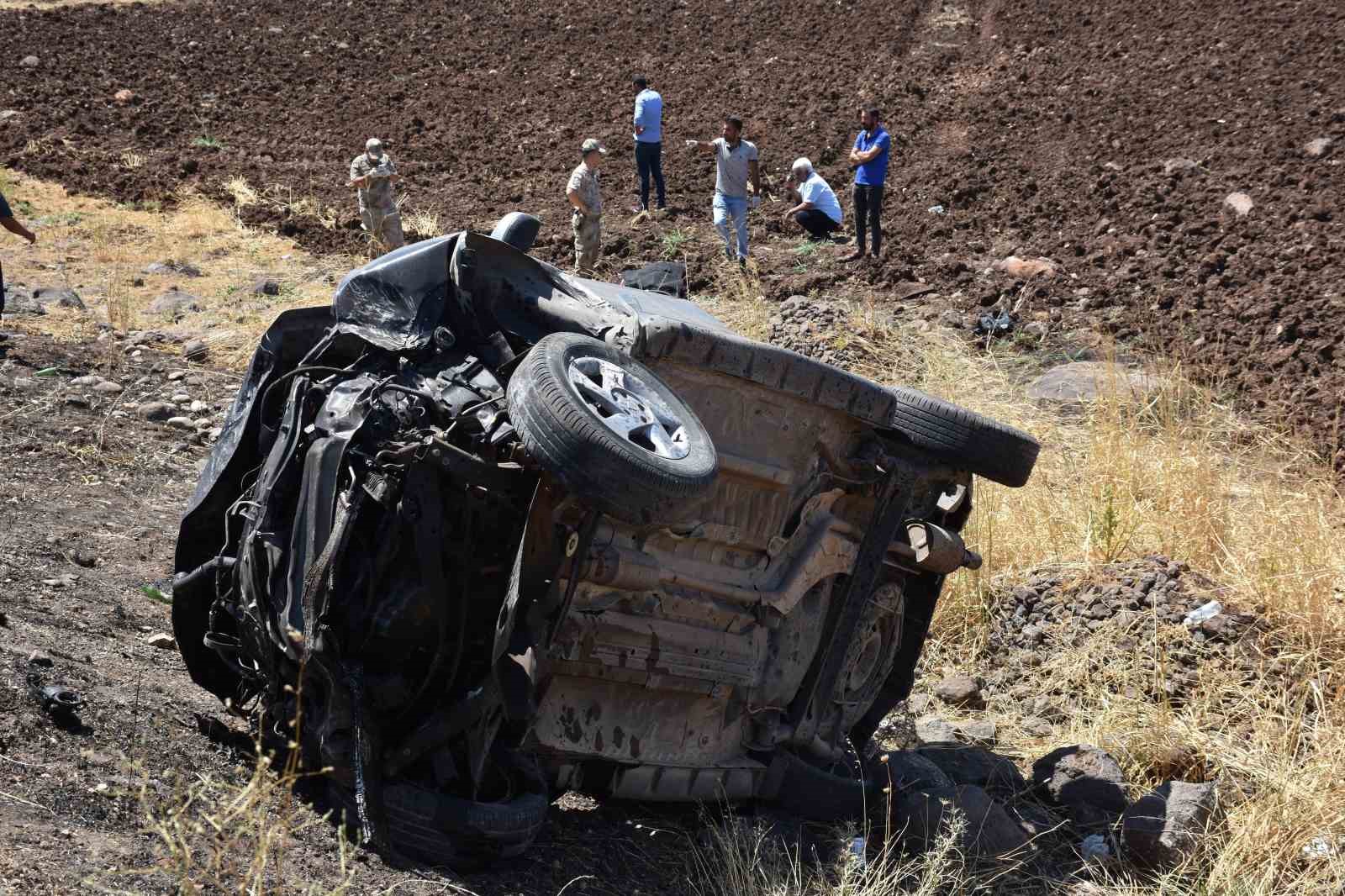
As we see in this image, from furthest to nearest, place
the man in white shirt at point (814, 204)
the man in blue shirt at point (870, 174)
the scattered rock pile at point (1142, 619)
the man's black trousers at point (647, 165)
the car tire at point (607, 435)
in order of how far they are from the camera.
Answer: the man's black trousers at point (647, 165)
the man in white shirt at point (814, 204)
the man in blue shirt at point (870, 174)
the scattered rock pile at point (1142, 619)
the car tire at point (607, 435)

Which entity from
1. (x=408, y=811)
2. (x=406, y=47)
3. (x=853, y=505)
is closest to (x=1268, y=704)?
(x=853, y=505)

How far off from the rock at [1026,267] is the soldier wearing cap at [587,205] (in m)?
4.02

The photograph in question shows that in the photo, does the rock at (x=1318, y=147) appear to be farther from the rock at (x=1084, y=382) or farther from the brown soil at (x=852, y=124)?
the rock at (x=1084, y=382)

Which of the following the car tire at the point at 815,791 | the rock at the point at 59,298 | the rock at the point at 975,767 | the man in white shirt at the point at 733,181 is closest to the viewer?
the car tire at the point at 815,791

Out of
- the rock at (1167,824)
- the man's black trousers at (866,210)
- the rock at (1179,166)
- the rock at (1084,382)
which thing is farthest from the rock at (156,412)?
the rock at (1179,166)

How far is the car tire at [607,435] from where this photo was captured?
354cm

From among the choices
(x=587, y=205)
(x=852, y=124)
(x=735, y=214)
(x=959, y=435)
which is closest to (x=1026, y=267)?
(x=735, y=214)

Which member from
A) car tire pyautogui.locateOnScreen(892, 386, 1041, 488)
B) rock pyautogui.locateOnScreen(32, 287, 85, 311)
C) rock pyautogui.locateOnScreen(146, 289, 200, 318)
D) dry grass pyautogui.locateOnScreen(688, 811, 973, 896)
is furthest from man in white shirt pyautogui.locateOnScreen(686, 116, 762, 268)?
dry grass pyautogui.locateOnScreen(688, 811, 973, 896)

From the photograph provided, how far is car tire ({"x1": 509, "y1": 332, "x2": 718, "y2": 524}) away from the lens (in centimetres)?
354

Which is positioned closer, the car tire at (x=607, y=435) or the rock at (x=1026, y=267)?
the car tire at (x=607, y=435)

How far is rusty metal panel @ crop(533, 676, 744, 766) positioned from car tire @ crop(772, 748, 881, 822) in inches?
9.4

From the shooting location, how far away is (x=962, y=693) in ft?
22.3

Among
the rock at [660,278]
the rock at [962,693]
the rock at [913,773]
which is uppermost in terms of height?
the rock at [660,278]

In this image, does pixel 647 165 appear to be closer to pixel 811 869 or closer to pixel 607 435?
pixel 811 869
